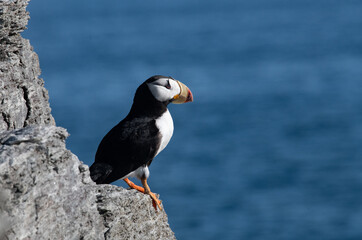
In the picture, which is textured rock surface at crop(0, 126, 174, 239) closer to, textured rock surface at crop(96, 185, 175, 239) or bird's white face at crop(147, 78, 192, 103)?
textured rock surface at crop(96, 185, 175, 239)

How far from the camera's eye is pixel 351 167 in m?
46.9

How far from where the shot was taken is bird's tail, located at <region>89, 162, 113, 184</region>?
7.47m

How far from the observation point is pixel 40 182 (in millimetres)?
4434

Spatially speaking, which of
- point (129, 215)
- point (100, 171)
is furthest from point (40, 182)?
point (100, 171)

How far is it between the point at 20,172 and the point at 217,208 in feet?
119

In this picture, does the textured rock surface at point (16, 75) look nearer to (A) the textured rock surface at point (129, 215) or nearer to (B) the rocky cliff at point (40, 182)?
(B) the rocky cliff at point (40, 182)

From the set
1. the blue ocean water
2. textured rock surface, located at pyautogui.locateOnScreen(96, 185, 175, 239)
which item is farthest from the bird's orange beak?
the blue ocean water

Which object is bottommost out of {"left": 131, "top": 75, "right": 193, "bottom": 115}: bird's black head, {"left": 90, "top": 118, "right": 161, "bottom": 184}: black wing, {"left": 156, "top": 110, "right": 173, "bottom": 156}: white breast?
{"left": 90, "top": 118, "right": 161, "bottom": 184}: black wing

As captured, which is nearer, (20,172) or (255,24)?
(20,172)

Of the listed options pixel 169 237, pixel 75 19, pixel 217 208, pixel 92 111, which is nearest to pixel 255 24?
pixel 75 19

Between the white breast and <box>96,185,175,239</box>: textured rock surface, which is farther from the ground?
the white breast

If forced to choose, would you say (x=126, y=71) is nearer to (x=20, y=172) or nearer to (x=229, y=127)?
(x=229, y=127)

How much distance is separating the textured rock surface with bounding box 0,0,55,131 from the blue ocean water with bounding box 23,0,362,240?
28.1 m

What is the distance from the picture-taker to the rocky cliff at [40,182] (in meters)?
4.28
